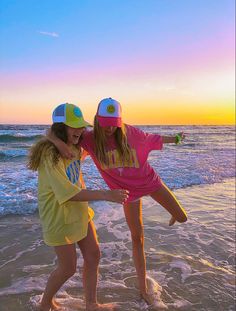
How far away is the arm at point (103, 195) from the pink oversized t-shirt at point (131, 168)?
676 millimetres

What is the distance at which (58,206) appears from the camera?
2.87m

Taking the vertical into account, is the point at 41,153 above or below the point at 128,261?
above

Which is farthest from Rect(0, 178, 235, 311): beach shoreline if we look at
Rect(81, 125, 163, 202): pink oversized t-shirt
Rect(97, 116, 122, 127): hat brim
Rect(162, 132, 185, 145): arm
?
Rect(97, 116, 122, 127): hat brim

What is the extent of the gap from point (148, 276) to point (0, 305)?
1729 mm

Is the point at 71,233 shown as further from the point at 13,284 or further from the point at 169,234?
the point at 169,234

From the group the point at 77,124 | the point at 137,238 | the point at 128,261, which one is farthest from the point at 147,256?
the point at 77,124

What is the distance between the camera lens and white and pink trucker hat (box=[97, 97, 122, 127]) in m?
3.17

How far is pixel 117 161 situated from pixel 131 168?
15 centimetres

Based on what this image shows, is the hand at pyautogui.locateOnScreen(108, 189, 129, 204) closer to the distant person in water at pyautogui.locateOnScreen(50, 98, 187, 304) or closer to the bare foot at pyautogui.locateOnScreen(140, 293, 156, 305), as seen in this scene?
the distant person in water at pyautogui.locateOnScreen(50, 98, 187, 304)

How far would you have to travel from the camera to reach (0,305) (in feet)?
11.8

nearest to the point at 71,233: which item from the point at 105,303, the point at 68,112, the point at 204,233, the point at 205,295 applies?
the point at 68,112

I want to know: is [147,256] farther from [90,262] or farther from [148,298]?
[90,262]

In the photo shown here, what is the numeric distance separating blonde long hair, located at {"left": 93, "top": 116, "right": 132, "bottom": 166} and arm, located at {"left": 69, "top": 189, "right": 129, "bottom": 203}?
0.66 meters

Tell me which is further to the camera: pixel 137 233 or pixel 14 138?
pixel 14 138
